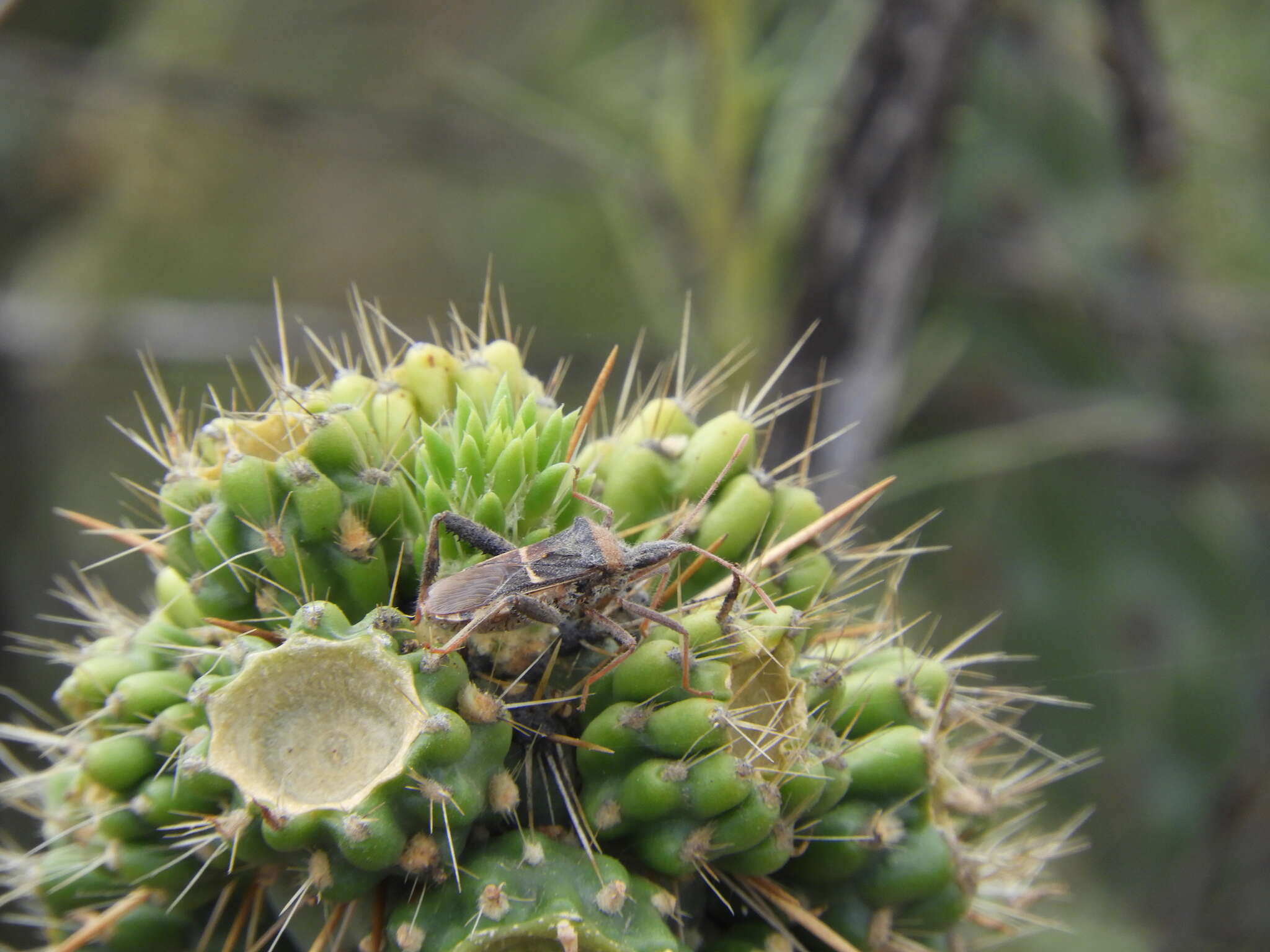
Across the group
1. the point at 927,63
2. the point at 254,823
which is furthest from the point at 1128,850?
the point at 254,823

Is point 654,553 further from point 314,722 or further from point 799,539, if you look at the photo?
point 314,722

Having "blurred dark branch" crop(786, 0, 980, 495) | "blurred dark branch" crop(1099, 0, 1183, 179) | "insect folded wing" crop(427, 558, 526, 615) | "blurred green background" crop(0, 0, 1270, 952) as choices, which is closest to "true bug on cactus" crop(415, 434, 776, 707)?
"insect folded wing" crop(427, 558, 526, 615)

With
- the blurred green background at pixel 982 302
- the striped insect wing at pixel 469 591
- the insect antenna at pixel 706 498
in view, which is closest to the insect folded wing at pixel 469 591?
the striped insect wing at pixel 469 591

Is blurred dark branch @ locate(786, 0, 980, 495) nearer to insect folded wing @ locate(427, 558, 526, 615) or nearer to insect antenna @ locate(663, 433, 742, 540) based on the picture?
insect antenna @ locate(663, 433, 742, 540)

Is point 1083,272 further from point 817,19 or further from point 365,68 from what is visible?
point 365,68

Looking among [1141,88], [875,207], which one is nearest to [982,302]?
[1141,88]

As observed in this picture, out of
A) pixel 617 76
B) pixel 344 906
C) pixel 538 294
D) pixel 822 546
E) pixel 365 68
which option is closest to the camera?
pixel 344 906
